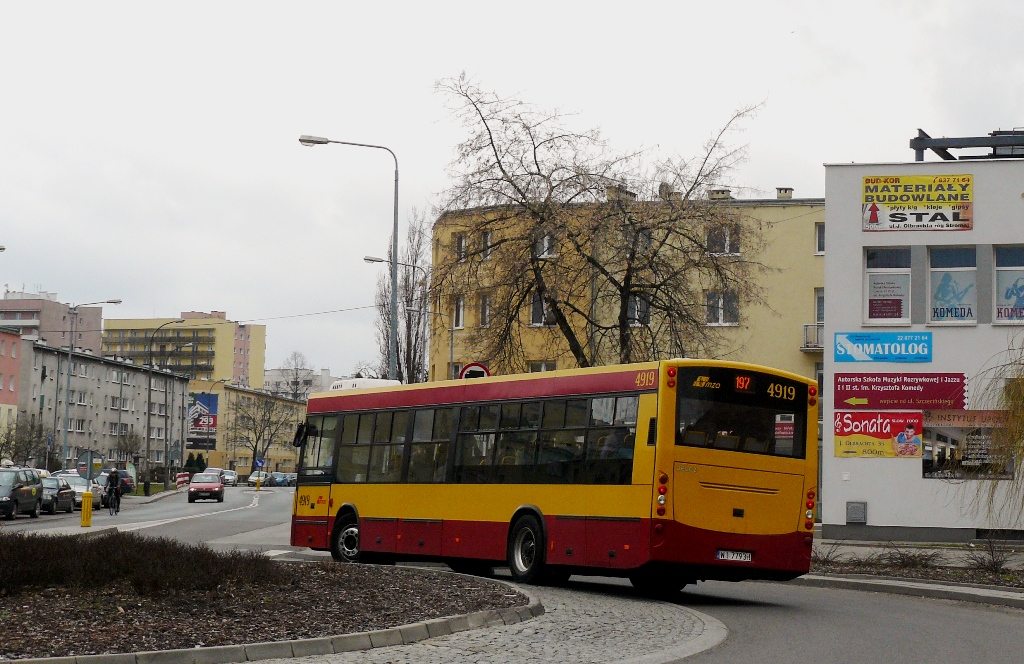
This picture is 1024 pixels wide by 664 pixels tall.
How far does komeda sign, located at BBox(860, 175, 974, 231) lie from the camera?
33.7 m

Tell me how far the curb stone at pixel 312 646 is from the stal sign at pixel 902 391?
74.8ft

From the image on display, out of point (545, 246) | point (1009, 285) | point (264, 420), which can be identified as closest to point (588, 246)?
point (545, 246)

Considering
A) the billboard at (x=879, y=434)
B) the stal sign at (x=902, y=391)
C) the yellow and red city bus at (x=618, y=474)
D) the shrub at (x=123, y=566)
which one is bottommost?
the shrub at (x=123, y=566)

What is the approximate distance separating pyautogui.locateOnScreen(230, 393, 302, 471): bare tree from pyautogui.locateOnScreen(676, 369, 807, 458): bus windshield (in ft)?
391

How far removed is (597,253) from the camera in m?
27.1

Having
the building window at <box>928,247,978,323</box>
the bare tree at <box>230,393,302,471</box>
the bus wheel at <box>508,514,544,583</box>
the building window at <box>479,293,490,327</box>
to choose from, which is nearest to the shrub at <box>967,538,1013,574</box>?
the bus wheel at <box>508,514,544,583</box>

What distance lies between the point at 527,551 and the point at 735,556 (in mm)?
3254

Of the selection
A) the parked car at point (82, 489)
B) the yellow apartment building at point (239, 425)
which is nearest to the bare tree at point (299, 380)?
the yellow apartment building at point (239, 425)

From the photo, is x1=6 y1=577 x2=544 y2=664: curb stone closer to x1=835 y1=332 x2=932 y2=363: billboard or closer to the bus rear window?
the bus rear window

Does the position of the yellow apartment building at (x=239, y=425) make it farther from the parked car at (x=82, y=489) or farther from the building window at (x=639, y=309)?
the building window at (x=639, y=309)

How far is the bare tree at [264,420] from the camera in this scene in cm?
13600

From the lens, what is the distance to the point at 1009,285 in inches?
1336

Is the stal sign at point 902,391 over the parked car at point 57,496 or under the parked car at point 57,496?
over

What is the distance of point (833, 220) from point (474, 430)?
17.6m
